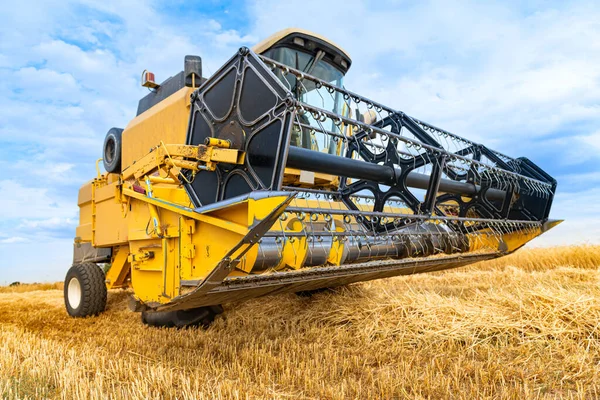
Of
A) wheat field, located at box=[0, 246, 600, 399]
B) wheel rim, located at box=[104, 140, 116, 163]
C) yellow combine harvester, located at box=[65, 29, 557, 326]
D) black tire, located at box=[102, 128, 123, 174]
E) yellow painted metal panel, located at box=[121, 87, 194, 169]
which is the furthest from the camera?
wheel rim, located at box=[104, 140, 116, 163]

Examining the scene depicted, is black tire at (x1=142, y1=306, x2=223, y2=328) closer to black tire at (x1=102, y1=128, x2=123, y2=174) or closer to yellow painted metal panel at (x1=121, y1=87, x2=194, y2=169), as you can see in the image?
yellow painted metal panel at (x1=121, y1=87, x2=194, y2=169)

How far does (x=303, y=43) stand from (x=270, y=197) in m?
2.97

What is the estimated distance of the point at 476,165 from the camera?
499 centimetres

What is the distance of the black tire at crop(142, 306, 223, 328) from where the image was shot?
4.15 metres

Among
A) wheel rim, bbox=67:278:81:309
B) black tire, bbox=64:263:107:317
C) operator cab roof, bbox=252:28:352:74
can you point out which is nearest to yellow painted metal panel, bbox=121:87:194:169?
operator cab roof, bbox=252:28:352:74

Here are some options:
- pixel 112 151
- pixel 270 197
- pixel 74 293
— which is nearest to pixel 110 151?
pixel 112 151

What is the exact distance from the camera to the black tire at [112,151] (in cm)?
582

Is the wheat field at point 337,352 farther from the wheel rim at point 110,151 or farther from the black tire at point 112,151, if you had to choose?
the wheel rim at point 110,151

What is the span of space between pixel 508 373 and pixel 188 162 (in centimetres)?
242

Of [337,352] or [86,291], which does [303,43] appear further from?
[86,291]

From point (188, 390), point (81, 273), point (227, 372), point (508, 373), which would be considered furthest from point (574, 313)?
point (81, 273)

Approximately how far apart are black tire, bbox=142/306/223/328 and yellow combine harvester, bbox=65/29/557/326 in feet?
0.04

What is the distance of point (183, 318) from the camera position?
416 centimetres

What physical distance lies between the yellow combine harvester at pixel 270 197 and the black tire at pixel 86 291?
0.05 feet
